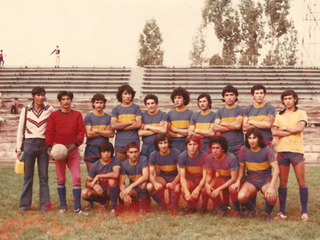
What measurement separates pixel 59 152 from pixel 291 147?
11.0 feet

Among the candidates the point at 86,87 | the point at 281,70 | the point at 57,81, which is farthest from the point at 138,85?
the point at 281,70

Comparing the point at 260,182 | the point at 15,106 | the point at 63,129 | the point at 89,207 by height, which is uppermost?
the point at 15,106

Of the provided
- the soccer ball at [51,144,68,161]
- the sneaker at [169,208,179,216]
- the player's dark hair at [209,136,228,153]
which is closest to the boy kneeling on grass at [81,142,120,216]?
the soccer ball at [51,144,68,161]

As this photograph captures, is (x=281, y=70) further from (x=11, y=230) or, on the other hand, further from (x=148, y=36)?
(x=11, y=230)

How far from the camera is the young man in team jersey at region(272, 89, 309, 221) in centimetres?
450

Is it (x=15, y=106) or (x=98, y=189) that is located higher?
(x=15, y=106)

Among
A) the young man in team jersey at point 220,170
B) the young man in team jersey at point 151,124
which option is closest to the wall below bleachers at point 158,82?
the young man in team jersey at point 151,124

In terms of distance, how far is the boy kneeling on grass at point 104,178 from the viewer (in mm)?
4836

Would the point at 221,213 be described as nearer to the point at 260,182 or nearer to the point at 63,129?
the point at 260,182

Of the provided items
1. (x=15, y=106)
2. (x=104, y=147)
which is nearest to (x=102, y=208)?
(x=104, y=147)

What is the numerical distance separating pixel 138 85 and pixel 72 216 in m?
15.0

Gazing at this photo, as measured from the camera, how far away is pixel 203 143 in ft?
16.6

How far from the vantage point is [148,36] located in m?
33.0

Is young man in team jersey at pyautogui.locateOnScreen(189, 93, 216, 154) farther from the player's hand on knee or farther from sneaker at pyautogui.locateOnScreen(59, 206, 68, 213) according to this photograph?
sneaker at pyautogui.locateOnScreen(59, 206, 68, 213)
